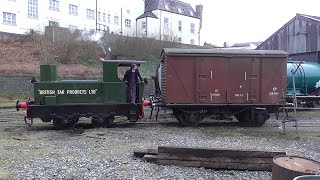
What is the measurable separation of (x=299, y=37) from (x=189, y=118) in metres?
16.3

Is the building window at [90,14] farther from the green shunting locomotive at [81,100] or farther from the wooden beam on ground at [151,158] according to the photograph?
the wooden beam on ground at [151,158]

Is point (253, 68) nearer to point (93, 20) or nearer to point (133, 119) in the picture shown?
point (133, 119)

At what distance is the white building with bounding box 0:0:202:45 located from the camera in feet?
117

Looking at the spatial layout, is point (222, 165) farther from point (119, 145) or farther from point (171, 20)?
point (171, 20)

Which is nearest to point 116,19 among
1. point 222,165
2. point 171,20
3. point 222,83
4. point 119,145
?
point 171,20

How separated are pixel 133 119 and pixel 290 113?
1003cm

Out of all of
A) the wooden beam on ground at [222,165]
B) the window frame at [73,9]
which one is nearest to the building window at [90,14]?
the window frame at [73,9]

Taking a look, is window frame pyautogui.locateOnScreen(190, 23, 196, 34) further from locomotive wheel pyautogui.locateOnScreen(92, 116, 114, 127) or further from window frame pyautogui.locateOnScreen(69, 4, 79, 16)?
locomotive wheel pyautogui.locateOnScreen(92, 116, 114, 127)

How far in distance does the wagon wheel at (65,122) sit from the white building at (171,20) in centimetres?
3188

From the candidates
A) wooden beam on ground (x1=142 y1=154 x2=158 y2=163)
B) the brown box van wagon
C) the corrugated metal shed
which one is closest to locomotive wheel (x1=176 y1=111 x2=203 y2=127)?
the brown box van wagon

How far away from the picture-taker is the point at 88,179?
6469 mm

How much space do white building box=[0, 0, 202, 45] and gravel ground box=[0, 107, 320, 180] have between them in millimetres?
23175

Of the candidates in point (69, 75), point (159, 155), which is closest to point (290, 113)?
point (159, 155)

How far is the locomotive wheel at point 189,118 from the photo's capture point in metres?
→ 13.6
